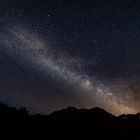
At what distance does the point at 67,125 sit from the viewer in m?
54.4

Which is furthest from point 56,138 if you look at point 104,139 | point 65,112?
point 65,112

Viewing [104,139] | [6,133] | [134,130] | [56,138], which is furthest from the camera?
[134,130]

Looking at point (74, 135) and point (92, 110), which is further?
point (92, 110)

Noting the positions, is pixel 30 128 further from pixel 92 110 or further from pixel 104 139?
pixel 92 110

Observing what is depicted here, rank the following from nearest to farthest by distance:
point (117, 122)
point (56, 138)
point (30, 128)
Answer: point (56, 138)
point (30, 128)
point (117, 122)

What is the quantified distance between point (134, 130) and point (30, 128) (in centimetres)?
3863

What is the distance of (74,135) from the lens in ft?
162

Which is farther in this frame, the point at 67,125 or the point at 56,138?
the point at 67,125

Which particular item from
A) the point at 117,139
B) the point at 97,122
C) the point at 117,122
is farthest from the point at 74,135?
the point at 117,122

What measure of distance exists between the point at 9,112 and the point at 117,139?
27.2 m

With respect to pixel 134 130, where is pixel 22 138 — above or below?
below

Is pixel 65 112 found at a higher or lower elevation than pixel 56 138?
higher

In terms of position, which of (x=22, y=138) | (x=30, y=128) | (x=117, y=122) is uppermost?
(x=117, y=122)

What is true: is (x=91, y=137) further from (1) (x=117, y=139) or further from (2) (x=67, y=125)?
(1) (x=117, y=139)
